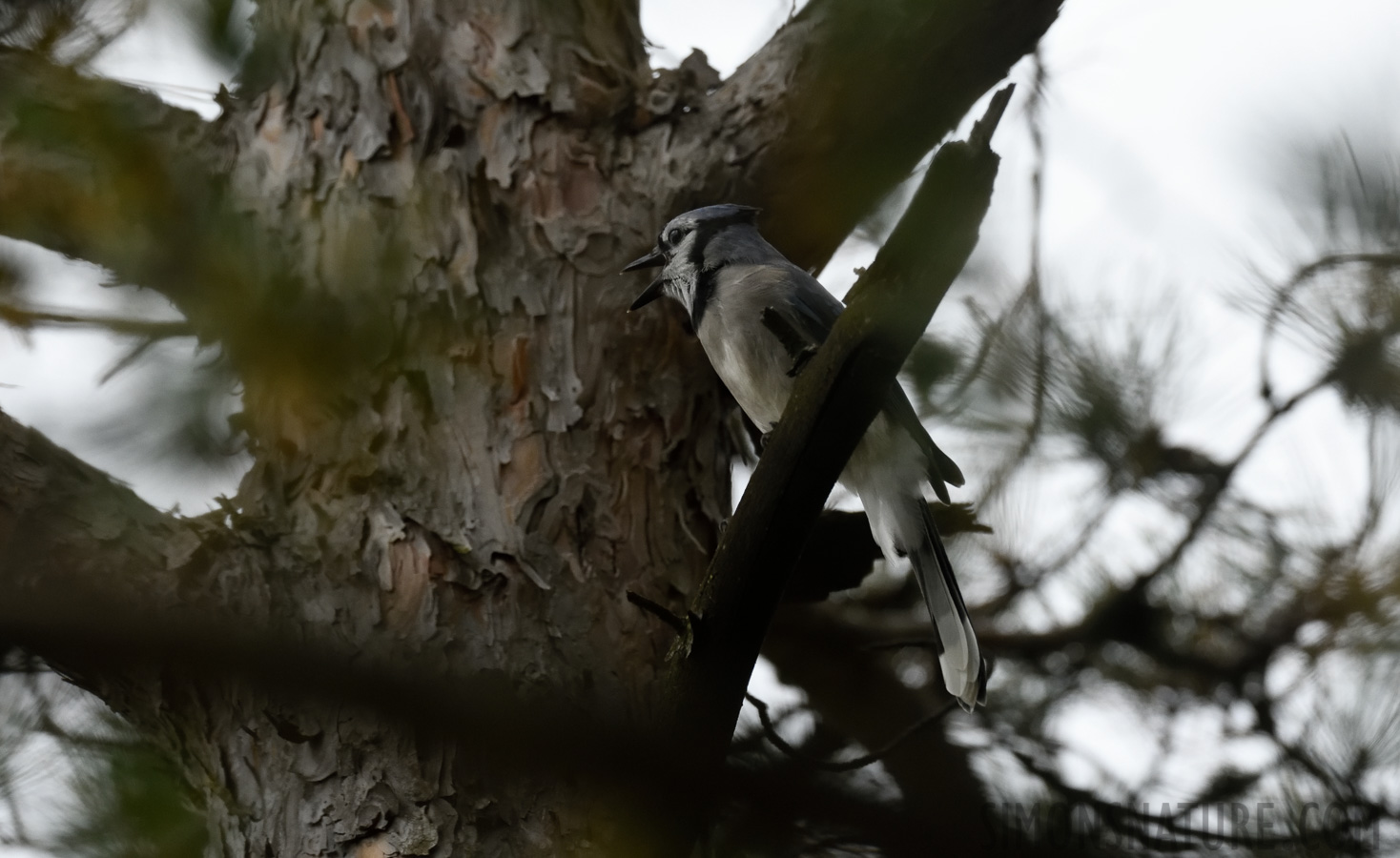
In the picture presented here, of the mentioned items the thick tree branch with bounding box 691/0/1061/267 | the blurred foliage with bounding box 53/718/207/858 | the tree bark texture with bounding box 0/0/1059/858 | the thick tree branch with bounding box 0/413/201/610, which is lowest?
the blurred foliage with bounding box 53/718/207/858

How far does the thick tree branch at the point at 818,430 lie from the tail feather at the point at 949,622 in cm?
96

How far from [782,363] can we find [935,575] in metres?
0.65

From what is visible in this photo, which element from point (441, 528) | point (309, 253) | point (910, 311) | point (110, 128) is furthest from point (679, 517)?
point (110, 128)

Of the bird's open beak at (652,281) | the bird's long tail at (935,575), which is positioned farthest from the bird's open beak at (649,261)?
the bird's long tail at (935,575)

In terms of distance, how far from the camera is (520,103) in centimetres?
281

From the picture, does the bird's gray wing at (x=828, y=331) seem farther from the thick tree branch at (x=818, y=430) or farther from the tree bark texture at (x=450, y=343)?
the thick tree branch at (x=818, y=430)

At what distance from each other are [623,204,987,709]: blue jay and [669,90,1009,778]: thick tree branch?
3.18ft

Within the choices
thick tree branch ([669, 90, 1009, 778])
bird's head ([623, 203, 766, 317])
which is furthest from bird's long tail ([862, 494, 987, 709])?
thick tree branch ([669, 90, 1009, 778])

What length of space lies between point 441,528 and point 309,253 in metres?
0.69

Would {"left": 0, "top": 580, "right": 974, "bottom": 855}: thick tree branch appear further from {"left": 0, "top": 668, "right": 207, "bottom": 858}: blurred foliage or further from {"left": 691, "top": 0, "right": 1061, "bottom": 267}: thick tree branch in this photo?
{"left": 691, "top": 0, "right": 1061, "bottom": 267}: thick tree branch

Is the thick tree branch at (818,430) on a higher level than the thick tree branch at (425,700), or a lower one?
higher

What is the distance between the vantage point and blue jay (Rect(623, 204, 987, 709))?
2654mm

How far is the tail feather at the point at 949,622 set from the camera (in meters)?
2.51

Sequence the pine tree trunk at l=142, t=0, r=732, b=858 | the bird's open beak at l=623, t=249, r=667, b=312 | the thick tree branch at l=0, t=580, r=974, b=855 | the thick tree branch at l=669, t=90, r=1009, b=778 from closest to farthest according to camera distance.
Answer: the thick tree branch at l=0, t=580, r=974, b=855, the thick tree branch at l=669, t=90, r=1009, b=778, the pine tree trunk at l=142, t=0, r=732, b=858, the bird's open beak at l=623, t=249, r=667, b=312
